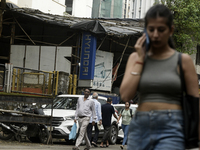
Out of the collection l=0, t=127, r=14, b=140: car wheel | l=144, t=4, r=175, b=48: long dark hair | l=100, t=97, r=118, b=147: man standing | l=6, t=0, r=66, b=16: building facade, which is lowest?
→ l=0, t=127, r=14, b=140: car wheel

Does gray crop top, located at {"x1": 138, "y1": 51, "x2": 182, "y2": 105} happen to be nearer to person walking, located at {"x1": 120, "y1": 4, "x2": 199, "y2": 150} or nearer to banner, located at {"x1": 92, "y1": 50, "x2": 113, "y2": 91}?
person walking, located at {"x1": 120, "y1": 4, "x2": 199, "y2": 150}

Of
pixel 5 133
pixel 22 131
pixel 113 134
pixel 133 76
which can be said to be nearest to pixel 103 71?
pixel 113 134

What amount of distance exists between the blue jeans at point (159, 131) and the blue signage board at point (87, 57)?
810 inches

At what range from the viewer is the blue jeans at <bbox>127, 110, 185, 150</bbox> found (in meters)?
3.18

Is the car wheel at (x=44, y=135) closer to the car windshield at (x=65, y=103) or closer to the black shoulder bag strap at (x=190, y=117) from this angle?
the car windshield at (x=65, y=103)

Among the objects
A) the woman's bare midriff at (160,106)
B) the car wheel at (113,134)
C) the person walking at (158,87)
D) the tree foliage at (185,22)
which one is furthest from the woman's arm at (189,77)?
the tree foliage at (185,22)

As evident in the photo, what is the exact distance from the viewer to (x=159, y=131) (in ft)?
10.6

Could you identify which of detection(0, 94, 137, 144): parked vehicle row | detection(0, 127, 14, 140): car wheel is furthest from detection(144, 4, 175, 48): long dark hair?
detection(0, 127, 14, 140): car wheel

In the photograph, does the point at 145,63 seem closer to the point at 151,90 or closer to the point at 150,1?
the point at 151,90

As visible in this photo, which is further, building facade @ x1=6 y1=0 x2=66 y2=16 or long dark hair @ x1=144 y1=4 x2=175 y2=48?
building facade @ x1=6 y1=0 x2=66 y2=16

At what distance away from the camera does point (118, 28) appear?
86.2 ft

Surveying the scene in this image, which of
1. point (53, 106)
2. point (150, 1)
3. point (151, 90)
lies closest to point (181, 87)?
point (151, 90)

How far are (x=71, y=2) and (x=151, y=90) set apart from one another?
53002mm

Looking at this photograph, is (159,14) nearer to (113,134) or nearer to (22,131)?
(22,131)
